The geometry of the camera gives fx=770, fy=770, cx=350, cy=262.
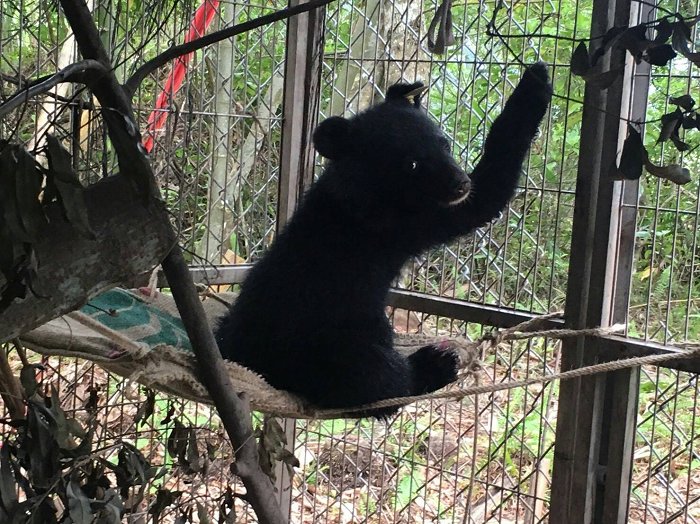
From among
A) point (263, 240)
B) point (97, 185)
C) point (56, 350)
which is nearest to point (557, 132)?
point (263, 240)

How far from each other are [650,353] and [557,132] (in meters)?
2.69

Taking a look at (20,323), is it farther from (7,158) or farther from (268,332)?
(268,332)

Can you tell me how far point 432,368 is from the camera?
256 cm

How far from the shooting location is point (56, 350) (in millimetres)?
1830

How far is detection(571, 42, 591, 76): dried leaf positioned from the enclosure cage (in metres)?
0.10

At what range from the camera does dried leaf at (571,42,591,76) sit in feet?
4.78

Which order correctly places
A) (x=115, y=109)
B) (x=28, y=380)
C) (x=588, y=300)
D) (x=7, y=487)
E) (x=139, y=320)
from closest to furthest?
(x=115, y=109) → (x=7, y=487) → (x=28, y=380) → (x=139, y=320) → (x=588, y=300)

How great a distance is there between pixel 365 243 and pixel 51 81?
62.7 inches

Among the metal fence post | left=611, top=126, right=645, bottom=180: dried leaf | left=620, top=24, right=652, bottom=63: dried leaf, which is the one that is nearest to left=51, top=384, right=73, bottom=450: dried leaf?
left=611, top=126, right=645, bottom=180: dried leaf

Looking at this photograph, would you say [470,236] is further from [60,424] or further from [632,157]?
[60,424]

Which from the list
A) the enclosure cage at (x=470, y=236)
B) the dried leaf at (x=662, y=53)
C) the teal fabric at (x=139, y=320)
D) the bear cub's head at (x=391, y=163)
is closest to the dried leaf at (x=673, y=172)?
the dried leaf at (x=662, y=53)

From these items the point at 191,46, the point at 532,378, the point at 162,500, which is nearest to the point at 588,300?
the point at 532,378

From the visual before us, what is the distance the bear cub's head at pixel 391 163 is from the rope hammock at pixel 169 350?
486 millimetres

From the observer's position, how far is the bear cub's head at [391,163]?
2.52 meters
